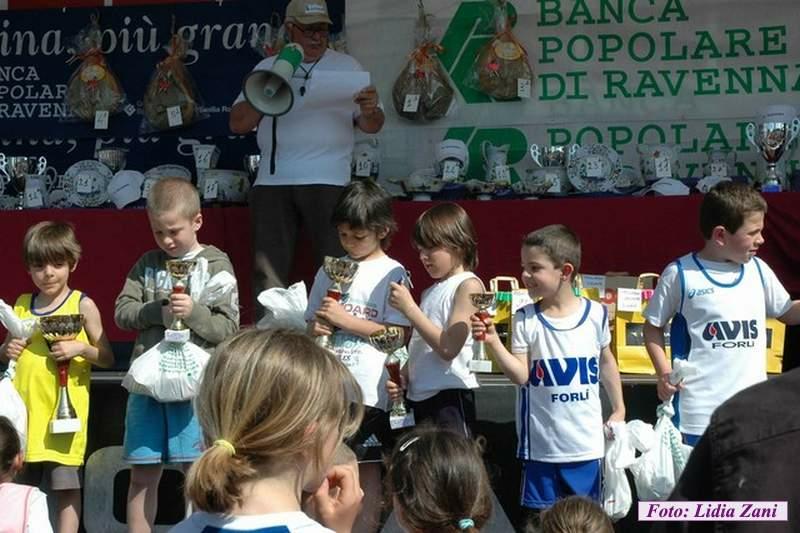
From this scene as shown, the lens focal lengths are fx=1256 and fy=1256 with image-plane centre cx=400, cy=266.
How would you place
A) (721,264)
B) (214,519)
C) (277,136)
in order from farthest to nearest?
(277,136)
(721,264)
(214,519)

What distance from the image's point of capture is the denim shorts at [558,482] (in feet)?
15.2

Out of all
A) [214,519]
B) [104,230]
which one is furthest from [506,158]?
[214,519]

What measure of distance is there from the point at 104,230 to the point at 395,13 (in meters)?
2.18

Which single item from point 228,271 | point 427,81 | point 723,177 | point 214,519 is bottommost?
point 214,519

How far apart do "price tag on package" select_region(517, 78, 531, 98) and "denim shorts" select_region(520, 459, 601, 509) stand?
284 centimetres

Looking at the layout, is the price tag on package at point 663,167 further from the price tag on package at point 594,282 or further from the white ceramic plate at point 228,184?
the white ceramic plate at point 228,184

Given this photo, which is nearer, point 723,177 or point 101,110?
point 723,177

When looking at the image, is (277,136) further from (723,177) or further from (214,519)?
(214,519)

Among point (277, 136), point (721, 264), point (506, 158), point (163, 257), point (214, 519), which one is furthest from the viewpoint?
point (506, 158)

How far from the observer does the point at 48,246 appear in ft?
16.7

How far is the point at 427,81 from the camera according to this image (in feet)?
22.8

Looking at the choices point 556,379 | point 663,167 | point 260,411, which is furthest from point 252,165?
point 260,411

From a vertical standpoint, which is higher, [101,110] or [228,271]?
[101,110]

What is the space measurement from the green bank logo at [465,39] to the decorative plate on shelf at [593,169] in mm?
854
